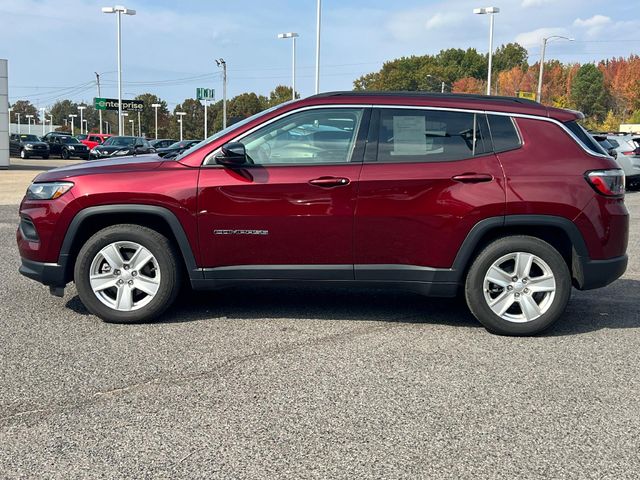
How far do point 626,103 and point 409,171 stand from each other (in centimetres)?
9169

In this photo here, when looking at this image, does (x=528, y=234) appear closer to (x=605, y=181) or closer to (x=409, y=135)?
(x=605, y=181)

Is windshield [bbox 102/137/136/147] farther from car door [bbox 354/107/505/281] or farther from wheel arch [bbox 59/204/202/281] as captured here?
car door [bbox 354/107/505/281]

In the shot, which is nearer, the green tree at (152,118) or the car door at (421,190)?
the car door at (421,190)

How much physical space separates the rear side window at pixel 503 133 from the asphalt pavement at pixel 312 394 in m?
1.47

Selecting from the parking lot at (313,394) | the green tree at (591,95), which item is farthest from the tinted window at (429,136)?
the green tree at (591,95)

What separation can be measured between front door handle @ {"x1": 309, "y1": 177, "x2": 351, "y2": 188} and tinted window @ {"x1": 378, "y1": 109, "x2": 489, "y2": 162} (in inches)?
13.4

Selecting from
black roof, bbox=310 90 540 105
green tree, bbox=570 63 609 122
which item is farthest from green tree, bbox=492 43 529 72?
black roof, bbox=310 90 540 105

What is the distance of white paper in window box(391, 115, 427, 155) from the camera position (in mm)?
4902

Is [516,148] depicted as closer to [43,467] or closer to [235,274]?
[235,274]

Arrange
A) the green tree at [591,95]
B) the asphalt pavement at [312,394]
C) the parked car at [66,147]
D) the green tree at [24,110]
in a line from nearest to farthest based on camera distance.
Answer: the asphalt pavement at [312,394]
the parked car at [66,147]
the green tree at [591,95]
the green tree at [24,110]

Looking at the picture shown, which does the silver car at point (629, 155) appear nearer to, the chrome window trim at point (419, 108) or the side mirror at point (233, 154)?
the chrome window trim at point (419, 108)

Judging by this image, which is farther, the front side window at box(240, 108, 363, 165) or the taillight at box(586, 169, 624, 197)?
the front side window at box(240, 108, 363, 165)

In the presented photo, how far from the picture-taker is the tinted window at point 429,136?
4887 mm

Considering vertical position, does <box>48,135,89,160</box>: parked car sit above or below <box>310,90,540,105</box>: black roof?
below
